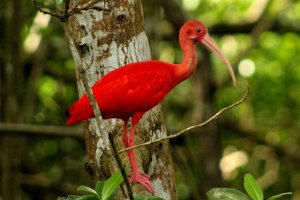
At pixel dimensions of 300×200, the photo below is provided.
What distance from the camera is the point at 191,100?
1246 centimetres

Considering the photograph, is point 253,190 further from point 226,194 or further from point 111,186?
point 111,186

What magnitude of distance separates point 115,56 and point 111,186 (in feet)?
4.35

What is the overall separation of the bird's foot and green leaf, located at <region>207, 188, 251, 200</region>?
2.49 feet

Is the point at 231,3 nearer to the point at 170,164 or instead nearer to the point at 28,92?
the point at 28,92

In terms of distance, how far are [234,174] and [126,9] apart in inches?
304

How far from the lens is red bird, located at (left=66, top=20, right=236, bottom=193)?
12.5ft

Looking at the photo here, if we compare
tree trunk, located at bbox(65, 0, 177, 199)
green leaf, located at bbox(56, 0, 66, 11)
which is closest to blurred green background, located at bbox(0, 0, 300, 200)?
tree trunk, located at bbox(65, 0, 177, 199)

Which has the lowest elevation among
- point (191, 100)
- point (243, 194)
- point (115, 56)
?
point (243, 194)

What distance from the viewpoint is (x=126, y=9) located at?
466 cm

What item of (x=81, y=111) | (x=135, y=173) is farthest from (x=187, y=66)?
(x=135, y=173)

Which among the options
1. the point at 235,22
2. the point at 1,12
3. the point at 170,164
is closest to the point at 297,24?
the point at 235,22

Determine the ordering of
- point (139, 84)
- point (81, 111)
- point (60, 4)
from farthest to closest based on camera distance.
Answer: point (139, 84) < point (81, 111) < point (60, 4)

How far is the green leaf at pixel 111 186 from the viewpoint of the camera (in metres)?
3.35

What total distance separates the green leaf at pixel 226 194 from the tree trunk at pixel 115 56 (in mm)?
1045
